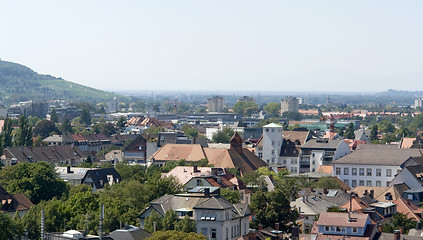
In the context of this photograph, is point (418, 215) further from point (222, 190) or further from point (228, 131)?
point (228, 131)

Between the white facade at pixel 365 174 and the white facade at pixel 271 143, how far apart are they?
17419mm

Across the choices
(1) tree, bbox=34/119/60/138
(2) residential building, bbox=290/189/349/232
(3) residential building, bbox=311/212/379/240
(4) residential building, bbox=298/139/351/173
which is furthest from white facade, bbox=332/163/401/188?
(1) tree, bbox=34/119/60/138

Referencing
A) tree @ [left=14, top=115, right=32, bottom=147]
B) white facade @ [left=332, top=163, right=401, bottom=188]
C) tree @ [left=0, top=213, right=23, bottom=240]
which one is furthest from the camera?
tree @ [left=14, top=115, right=32, bottom=147]

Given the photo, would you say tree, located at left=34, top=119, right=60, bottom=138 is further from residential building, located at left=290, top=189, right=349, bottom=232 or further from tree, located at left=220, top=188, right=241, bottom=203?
tree, located at left=220, top=188, right=241, bottom=203

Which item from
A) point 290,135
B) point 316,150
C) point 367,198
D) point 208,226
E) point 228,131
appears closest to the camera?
point 208,226

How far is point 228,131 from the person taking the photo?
156 metres

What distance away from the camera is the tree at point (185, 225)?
Result: 173ft

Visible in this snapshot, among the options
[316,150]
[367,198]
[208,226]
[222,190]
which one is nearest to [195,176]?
[222,190]

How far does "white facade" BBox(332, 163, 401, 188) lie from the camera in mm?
89125

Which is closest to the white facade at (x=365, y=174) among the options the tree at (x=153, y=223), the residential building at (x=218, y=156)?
the residential building at (x=218, y=156)

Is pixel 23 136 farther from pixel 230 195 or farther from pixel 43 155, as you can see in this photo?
pixel 230 195

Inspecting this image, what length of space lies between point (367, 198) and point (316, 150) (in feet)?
116

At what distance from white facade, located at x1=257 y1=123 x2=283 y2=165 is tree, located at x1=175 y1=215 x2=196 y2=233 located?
5486 cm

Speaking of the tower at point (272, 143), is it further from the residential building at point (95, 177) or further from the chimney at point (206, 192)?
the chimney at point (206, 192)
